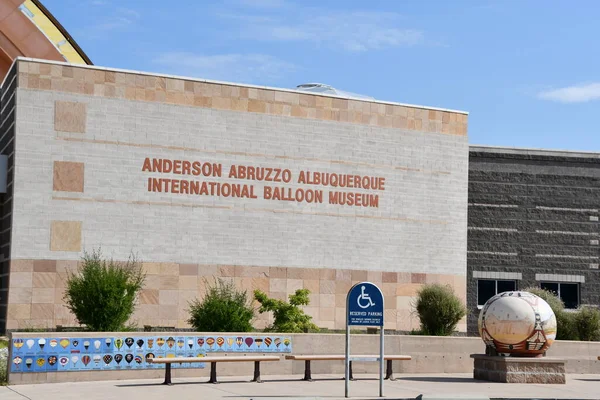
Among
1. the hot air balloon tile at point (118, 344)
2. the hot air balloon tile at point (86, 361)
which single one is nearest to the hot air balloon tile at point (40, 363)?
the hot air balloon tile at point (86, 361)

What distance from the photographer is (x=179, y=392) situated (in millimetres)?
18922

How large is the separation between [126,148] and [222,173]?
3.49 metres

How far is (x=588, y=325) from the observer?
105ft

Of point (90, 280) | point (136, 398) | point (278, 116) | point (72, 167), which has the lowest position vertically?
point (136, 398)

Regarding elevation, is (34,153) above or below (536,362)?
above

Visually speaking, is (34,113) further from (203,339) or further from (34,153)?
(203,339)

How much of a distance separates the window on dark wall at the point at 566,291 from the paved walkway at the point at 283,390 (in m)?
17.2

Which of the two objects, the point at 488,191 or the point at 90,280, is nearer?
the point at 90,280

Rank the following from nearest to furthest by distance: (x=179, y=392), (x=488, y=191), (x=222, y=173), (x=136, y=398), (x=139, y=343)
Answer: (x=136, y=398) → (x=179, y=392) → (x=139, y=343) → (x=222, y=173) → (x=488, y=191)

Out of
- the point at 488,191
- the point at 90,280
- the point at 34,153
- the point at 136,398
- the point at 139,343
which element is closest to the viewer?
the point at 136,398

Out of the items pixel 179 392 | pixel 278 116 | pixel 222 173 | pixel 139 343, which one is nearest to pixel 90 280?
pixel 139 343

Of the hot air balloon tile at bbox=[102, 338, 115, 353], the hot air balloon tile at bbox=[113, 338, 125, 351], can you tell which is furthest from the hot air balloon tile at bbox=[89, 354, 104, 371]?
the hot air balloon tile at bbox=[113, 338, 125, 351]

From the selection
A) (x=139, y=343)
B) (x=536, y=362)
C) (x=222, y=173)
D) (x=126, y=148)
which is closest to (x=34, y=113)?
(x=126, y=148)

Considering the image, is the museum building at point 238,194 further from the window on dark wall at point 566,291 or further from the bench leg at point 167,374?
the bench leg at point 167,374
